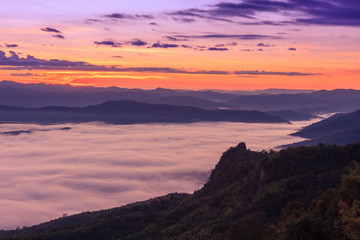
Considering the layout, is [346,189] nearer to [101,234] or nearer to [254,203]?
[254,203]

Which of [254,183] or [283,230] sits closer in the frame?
[283,230]

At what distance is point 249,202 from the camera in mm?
69312

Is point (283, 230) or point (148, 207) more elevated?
point (283, 230)

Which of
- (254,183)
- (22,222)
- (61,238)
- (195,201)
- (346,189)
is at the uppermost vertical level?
(346,189)

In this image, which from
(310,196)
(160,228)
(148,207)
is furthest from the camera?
(148,207)

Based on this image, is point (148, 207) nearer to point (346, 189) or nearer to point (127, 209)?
point (127, 209)

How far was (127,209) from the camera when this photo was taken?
9788 centimetres

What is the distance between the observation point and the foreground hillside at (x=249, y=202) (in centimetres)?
4144

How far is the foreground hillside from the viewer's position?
136 feet

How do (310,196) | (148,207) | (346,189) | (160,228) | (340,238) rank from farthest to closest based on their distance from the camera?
(148,207) < (160,228) < (310,196) < (346,189) < (340,238)

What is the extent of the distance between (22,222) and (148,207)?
389 ft

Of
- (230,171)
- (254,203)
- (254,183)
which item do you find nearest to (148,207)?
(230,171)

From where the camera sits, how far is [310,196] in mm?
59531

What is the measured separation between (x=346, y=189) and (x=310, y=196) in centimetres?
2241
